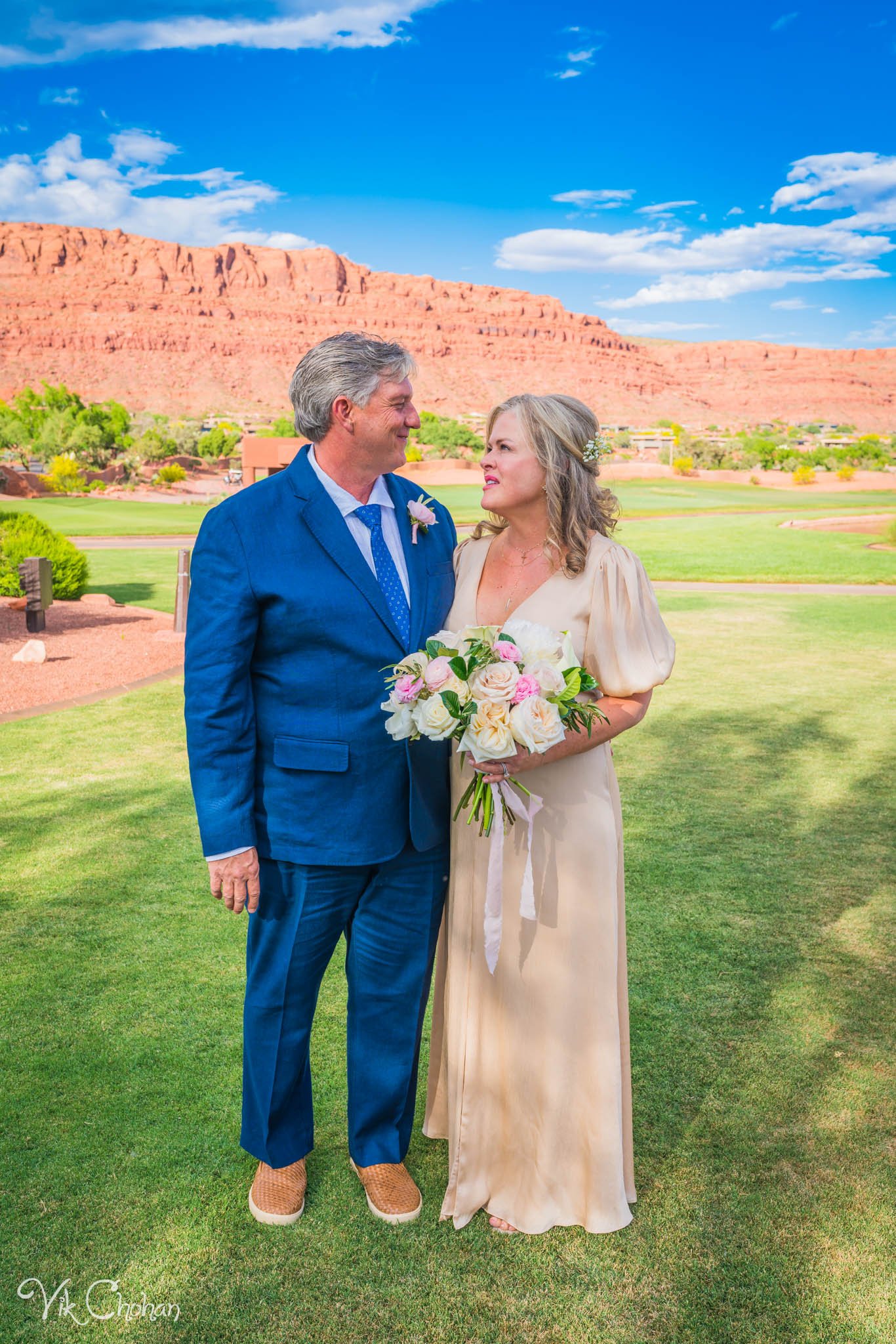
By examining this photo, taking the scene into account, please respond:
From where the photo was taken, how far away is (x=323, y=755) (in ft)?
8.45

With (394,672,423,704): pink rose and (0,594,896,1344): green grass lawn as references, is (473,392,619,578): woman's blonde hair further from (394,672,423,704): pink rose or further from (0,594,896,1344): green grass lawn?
(0,594,896,1344): green grass lawn

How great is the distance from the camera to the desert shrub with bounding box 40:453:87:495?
1972 inches

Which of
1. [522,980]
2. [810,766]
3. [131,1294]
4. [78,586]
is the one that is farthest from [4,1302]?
[78,586]

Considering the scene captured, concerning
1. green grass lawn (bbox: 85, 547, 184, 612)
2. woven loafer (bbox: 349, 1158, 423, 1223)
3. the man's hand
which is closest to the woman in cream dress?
woven loafer (bbox: 349, 1158, 423, 1223)

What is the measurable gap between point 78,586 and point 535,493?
13017mm

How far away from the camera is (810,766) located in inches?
295

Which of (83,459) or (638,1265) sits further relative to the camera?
(83,459)

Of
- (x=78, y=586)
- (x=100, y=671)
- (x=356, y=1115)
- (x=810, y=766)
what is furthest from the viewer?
(x=78, y=586)

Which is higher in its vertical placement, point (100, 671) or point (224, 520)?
point (224, 520)

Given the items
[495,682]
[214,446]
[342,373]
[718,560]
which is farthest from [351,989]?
[214,446]

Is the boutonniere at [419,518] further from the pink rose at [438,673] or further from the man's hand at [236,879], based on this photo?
the man's hand at [236,879]

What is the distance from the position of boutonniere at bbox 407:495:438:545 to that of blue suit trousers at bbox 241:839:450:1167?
924 mm

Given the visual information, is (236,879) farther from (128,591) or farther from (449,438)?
(449,438)

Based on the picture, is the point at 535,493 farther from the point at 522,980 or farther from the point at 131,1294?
the point at 131,1294
